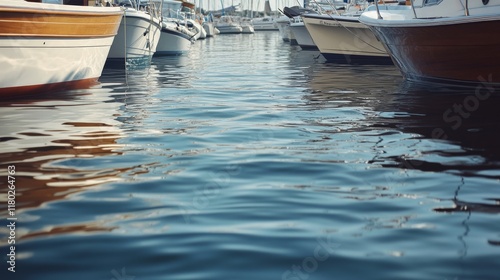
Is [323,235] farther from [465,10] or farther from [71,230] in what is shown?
[465,10]

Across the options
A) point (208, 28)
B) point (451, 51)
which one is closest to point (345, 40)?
point (451, 51)

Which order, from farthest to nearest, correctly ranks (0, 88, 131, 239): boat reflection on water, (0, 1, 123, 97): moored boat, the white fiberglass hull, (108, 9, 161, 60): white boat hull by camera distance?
(108, 9, 161, 60): white boat hull
the white fiberglass hull
(0, 1, 123, 97): moored boat
(0, 88, 131, 239): boat reflection on water

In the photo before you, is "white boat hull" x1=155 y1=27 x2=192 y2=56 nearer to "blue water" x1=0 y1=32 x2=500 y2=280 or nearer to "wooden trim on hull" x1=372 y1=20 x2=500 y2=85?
"wooden trim on hull" x1=372 y1=20 x2=500 y2=85

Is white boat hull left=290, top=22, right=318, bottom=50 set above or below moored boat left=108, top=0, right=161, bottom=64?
below

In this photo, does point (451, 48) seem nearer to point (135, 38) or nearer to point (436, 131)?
point (436, 131)

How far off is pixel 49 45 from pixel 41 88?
27.8 inches

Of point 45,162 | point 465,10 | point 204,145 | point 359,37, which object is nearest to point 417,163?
point 204,145

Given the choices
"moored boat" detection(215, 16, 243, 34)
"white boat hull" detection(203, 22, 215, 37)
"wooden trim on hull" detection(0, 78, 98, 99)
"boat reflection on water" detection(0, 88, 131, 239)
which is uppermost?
"boat reflection on water" detection(0, 88, 131, 239)

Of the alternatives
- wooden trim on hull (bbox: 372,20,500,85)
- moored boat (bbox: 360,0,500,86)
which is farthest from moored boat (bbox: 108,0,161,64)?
wooden trim on hull (bbox: 372,20,500,85)

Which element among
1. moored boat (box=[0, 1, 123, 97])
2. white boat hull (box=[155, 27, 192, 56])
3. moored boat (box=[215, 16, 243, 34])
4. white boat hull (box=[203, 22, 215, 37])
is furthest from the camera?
moored boat (box=[215, 16, 243, 34])

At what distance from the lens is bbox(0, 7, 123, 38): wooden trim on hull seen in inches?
401

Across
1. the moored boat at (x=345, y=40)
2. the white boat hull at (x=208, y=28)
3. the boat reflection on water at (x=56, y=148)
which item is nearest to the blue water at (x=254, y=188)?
the boat reflection on water at (x=56, y=148)

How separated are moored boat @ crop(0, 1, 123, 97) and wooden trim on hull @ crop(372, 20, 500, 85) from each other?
4.95m

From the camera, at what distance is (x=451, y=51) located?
38.3 feet
